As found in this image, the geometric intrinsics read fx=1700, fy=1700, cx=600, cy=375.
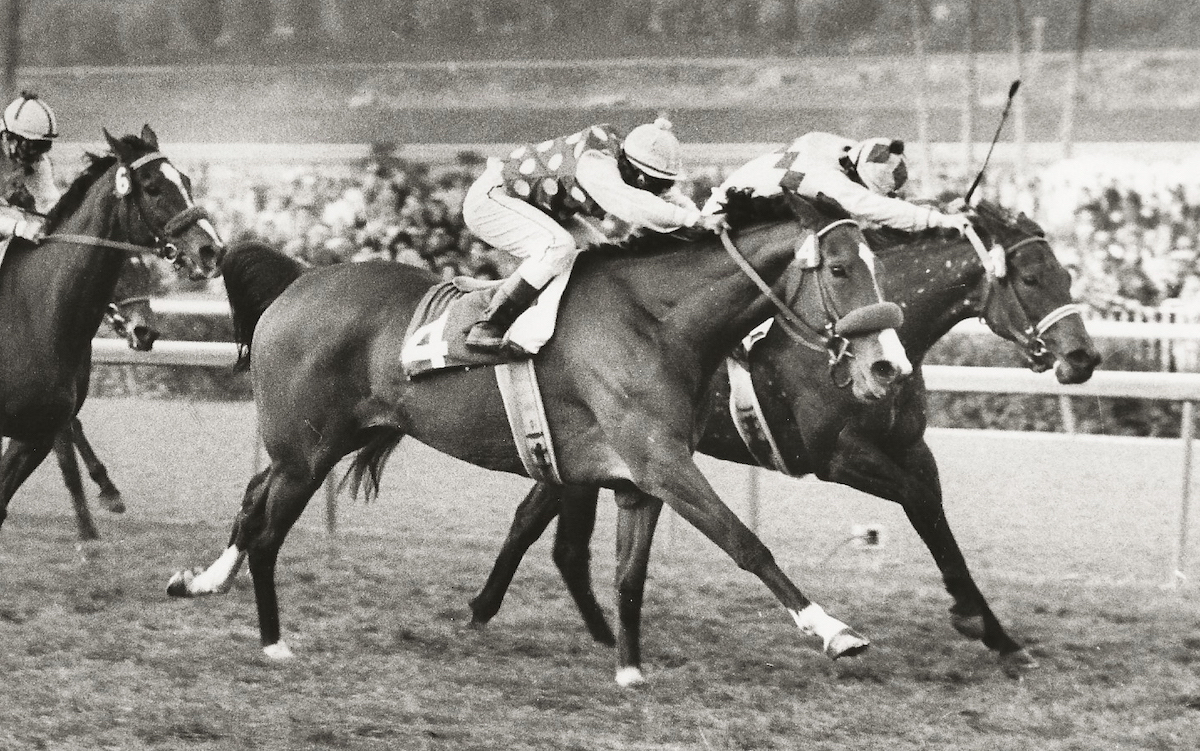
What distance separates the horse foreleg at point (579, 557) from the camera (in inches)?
205

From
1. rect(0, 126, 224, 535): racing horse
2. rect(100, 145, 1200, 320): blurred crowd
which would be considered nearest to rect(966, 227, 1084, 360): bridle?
rect(0, 126, 224, 535): racing horse

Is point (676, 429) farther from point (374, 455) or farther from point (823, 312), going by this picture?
point (374, 455)

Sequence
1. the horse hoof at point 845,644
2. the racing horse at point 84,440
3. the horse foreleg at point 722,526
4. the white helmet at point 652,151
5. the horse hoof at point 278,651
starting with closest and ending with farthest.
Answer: the horse hoof at point 845,644
the horse foreleg at point 722,526
the white helmet at point 652,151
the horse hoof at point 278,651
the racing horse at point 84,440

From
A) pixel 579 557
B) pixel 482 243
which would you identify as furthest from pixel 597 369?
Result: pixel 482 243

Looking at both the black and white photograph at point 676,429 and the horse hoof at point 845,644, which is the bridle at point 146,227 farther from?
the horse hoof at point 845,644

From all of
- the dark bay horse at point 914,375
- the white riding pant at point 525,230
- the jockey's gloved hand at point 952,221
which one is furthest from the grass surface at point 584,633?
the jockey's gloved hand at point 952,221

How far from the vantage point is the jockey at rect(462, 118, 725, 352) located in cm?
453

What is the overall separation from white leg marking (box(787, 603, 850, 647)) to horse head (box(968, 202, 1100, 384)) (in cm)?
140

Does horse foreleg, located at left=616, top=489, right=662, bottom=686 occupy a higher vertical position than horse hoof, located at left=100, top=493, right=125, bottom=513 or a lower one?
higher

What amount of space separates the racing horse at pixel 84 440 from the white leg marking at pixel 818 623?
124 inches

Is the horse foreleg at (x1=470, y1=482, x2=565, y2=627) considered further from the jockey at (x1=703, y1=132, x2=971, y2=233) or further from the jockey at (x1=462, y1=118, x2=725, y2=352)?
the jockey at (x1=703, y1=132, x2=971, y2=233)

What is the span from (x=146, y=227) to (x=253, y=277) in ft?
2.37

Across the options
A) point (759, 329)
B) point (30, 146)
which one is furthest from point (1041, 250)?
point (30, 146)

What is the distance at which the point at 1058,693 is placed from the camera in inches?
180
